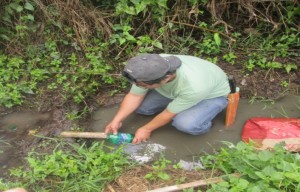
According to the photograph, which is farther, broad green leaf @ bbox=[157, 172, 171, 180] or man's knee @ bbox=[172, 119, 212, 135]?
man's knee @ bbox=[172, 119, 212, 135]

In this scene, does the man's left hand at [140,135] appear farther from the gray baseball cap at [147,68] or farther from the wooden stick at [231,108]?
the wooden stick at [231,108]

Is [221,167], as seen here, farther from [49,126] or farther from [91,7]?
[91,7]

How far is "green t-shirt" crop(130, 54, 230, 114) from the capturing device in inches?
125

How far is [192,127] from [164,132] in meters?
0.38

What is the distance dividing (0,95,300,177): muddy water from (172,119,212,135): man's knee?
11 cm

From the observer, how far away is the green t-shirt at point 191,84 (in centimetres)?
317

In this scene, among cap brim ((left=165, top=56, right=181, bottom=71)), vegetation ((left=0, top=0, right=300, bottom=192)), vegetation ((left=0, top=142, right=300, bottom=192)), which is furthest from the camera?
vegetation ((left=0, top=0, right=300, bottom=192))

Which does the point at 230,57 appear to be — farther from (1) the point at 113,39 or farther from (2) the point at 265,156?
(2) the point at 265,156

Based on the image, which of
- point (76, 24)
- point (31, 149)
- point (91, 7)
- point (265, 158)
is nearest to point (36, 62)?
point (76, 24)

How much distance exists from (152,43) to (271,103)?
5.20ft

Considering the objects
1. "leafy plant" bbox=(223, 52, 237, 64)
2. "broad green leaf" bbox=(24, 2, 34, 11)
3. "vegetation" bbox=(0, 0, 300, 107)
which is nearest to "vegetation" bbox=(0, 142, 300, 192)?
"vegetation" bbox=(0, 0, 300, 107)

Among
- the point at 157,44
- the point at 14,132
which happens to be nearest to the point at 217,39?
the point at 157,44

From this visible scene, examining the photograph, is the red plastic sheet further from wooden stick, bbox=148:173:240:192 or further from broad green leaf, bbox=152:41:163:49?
broad green leaf, bbox=152:41:163:49

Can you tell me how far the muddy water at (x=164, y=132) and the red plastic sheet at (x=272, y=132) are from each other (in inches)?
7.5
